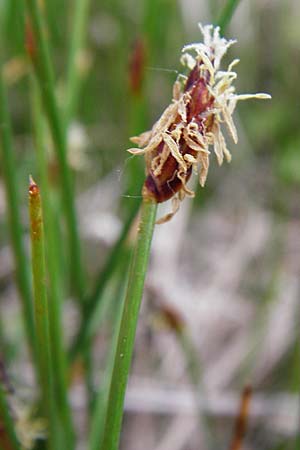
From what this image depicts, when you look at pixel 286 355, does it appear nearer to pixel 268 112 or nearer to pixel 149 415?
pixel 149 415

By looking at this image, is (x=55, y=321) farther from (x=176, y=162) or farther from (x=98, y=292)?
(x=176, y=162)

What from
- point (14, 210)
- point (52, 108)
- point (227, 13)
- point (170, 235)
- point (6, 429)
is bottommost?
point (170, 235)

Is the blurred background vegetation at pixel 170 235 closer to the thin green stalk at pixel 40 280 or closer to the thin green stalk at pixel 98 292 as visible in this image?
the thin green stalk at pixel 98 292

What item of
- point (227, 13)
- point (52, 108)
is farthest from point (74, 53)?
point (227, 13)

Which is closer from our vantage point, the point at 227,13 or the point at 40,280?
the point at 40,280

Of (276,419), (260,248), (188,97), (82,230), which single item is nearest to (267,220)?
(260,248)

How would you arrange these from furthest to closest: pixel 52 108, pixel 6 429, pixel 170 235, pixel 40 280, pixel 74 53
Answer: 1. pixel 170 235
2. pixel 74 53
3. pixel 52 108
4. pixel 6 429
5. pixel 40 280
